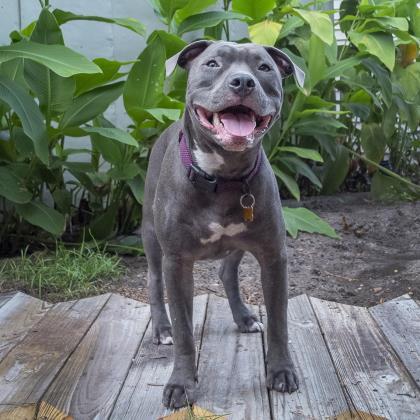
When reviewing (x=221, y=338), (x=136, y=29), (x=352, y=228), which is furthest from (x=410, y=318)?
(x=136, y=29)

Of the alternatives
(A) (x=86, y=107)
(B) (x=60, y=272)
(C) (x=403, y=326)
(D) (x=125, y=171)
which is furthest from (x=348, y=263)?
(A) (x=86, y=107)

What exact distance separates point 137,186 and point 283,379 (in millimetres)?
2394

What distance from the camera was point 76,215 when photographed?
5738mm

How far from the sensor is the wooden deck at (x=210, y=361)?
9.29ft

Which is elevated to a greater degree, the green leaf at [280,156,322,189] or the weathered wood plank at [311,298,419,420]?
the weathered wood plank at [311,298,419,420]

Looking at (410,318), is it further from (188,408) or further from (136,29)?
(136,29)

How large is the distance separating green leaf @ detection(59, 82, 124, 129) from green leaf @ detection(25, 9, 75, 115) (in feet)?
0.22

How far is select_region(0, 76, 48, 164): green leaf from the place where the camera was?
4.24 meters

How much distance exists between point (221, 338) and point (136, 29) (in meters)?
2.39

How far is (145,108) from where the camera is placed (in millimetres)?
4793

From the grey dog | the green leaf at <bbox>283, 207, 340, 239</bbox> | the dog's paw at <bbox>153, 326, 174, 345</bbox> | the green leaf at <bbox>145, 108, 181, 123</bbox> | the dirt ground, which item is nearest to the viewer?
the grey dog

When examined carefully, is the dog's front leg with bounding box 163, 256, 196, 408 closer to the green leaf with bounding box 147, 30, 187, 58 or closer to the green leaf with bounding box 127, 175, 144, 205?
the green leaf with bounding box 127, 175, 144, 205

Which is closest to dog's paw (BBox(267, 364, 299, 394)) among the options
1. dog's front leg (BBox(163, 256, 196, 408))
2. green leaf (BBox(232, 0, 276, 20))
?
dog's front leg (BBox(163, 256, 196, 408))

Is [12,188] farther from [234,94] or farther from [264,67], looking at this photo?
[234,94]
